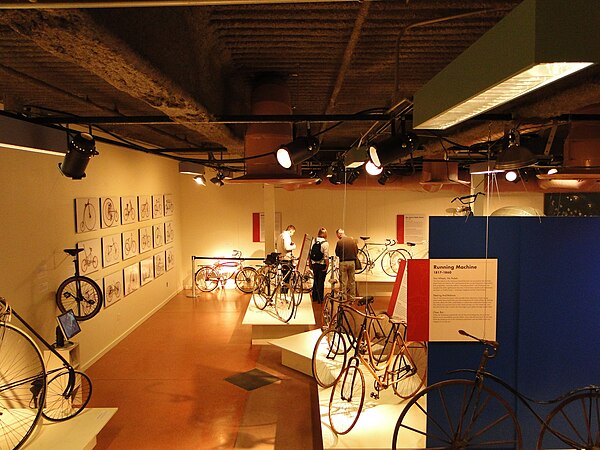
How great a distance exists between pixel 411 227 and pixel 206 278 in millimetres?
5702

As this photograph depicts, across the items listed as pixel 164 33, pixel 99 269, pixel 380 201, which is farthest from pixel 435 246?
pixel 380 201

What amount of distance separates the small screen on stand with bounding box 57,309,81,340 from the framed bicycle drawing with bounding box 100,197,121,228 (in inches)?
97.5

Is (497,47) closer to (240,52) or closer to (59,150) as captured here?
(240,52)

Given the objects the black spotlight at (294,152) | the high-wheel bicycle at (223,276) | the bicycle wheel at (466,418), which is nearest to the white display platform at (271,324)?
the high-wheel bicycle at (223,276)

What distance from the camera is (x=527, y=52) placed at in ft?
3.46

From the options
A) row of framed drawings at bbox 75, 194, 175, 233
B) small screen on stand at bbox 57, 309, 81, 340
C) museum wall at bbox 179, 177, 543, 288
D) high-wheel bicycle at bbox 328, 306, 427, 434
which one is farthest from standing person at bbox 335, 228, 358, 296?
small screen on stand at bbox 57, 309, 81, 340

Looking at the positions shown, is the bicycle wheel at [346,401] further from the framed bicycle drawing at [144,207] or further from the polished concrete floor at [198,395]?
the framed bicycle drawing at [144,207]

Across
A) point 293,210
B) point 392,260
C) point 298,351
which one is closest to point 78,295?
point 298,351

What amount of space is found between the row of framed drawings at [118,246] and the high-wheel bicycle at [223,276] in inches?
62.3

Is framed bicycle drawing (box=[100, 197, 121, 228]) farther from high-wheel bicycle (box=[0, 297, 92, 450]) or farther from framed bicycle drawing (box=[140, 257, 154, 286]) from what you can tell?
high-wheel bicycle (box=[0, 297, 92, 450])

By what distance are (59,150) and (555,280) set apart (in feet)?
13.4

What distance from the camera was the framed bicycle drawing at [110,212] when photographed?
7.08 m

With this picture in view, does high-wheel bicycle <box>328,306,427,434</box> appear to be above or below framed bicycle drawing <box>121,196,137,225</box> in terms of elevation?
below

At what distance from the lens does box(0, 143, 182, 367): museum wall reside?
480 centimetres
